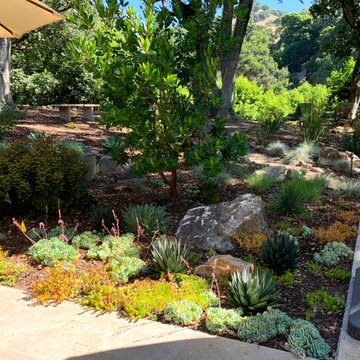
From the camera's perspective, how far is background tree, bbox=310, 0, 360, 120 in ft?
39.7

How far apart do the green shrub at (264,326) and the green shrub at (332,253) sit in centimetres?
144

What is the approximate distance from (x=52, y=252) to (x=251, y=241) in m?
2.31

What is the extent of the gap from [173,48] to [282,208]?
2.88 m

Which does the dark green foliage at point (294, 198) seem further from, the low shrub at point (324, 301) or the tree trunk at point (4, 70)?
the tree trunk at point (4, 70)

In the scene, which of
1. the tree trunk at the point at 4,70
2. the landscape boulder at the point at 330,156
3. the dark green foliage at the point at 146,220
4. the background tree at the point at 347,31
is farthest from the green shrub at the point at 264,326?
the background tree at the point at 347,31

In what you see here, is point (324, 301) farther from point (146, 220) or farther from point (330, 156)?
point (330, 156)

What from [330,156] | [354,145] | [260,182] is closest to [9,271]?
[260,182]

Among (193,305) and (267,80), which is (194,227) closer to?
(193,305)

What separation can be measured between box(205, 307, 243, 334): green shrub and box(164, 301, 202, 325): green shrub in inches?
4.7

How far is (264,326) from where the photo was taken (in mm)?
2896

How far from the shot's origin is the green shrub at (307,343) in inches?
Answer: 105

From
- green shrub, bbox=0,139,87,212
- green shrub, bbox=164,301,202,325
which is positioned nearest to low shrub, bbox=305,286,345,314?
green shrub, bbox=164,301,202,325

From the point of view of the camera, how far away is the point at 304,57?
58656 mm

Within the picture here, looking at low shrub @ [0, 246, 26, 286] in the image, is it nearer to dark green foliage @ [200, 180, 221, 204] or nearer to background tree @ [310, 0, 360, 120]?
dark green foliage @ [200, 180, 221, 204]
